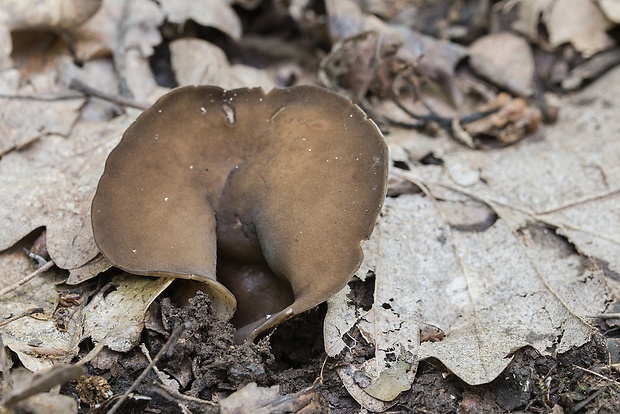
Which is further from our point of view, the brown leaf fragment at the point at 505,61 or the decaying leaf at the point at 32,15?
the brown leaf fragment at the point at 505,61

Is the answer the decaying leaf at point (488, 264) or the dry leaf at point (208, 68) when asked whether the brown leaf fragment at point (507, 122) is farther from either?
the dry leaf at point (208, 68)

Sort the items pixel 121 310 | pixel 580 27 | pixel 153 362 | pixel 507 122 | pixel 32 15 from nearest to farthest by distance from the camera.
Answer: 1. pixel 153 362
2. pixel 121 310
3. pixel 32 15
4. pixel 507 122
5. pixel 580 27

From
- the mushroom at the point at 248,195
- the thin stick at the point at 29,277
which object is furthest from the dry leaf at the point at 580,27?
Result: the thin stick at the point at 29,277

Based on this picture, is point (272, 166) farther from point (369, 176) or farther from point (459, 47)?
point (459, 47)

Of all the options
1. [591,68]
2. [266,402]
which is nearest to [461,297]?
[266,402]

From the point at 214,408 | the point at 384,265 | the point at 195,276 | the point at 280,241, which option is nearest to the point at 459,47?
the point at 384,265

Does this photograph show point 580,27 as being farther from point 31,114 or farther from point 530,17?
point 31,114
